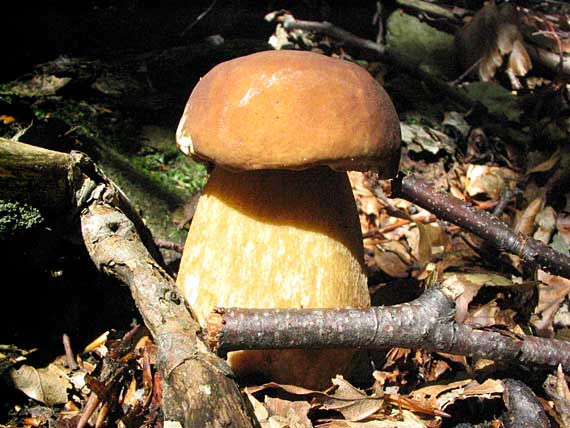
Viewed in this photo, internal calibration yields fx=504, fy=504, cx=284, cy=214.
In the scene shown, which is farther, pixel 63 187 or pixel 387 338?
pixel 63 187

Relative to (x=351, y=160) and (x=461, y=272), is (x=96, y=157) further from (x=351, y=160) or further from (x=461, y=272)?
(x=461, y=272)

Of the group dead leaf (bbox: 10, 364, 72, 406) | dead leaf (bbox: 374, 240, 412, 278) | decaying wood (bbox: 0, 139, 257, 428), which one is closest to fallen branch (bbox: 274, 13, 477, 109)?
dead leaf (bbox: 374, 240, 412, 278)

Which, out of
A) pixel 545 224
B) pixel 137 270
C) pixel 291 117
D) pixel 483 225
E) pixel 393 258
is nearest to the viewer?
pixel 291 117

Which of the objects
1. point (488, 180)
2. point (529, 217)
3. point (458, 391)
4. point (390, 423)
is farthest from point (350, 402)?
point (488, 180)

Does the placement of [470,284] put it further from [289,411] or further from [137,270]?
[137,270]

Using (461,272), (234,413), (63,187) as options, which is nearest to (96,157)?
(63,187)

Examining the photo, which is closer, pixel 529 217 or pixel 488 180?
pixel 529 217

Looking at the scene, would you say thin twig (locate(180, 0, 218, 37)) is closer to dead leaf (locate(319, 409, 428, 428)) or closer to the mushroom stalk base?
the mushroom stalk base
